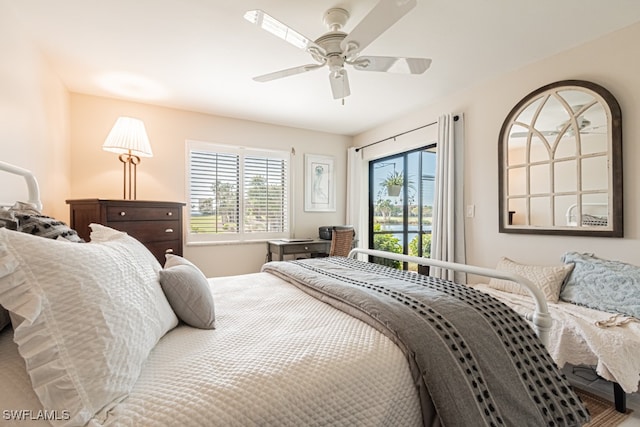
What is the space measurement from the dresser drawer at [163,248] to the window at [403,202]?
9.09 ft

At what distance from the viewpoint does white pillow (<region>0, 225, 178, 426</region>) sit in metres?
0.62

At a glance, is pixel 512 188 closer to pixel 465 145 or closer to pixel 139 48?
pixel 465 145

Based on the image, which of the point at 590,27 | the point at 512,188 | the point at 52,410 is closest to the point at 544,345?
the point at 52,410

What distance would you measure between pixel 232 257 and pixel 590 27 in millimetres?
3983

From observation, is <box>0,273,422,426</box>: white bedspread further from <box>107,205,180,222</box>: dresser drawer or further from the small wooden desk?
the small wooden desk

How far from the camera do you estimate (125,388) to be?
693 mm

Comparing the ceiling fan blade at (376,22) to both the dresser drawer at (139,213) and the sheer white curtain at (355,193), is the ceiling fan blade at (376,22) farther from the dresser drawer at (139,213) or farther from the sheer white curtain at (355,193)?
the sheer white curtain at (355,193)

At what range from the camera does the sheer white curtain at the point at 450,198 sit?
303 cm

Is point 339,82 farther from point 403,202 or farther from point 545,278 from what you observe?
point 403,202

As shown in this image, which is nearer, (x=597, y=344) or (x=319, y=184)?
(x=597, y=344)

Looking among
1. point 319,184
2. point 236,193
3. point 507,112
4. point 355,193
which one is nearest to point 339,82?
point 507,112

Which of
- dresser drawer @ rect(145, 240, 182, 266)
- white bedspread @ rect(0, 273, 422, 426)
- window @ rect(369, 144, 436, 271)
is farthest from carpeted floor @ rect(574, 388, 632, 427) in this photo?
dresser drawer @ rect(145, 240, 182, 266)

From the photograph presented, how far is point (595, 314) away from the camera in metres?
1.87

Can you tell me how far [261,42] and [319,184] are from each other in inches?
98.7
